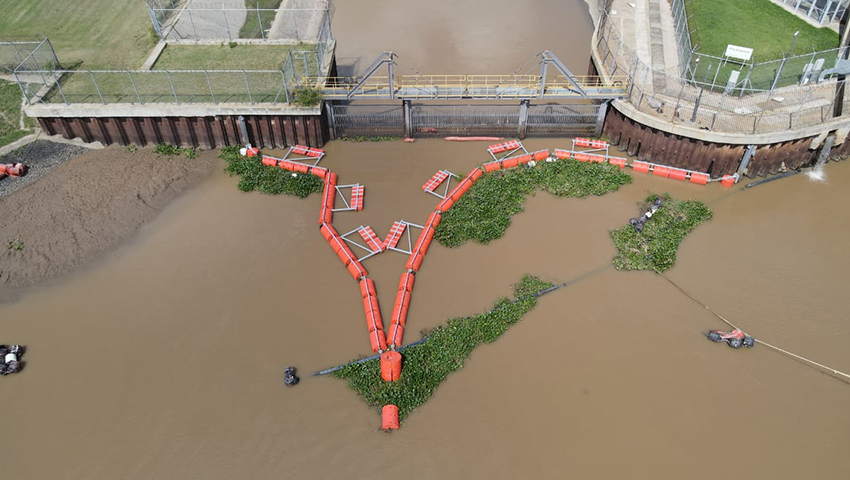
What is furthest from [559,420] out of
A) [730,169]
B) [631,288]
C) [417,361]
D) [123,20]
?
[123,20]

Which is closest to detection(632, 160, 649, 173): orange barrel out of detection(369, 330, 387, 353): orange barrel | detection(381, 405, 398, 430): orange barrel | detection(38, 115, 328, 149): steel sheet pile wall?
detection(369, 330, 387, 353): orange barrel

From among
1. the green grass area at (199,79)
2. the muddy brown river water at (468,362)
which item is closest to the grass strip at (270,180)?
the muddy brown river water at (468,362)

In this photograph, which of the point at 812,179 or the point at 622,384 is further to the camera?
the point at 812,179

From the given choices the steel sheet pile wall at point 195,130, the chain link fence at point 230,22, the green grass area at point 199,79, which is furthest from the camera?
the chain link fence at point 230,22

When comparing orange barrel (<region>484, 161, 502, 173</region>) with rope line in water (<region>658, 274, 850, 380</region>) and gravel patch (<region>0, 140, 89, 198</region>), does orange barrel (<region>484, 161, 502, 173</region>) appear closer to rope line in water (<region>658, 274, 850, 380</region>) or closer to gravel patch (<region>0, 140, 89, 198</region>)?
rope line in water (<region>658, 274, 850, 380</region>)

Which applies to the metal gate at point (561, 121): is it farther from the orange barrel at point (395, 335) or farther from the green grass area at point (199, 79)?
the orange barrel at point (395, 335)

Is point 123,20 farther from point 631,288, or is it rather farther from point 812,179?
point 812,179
